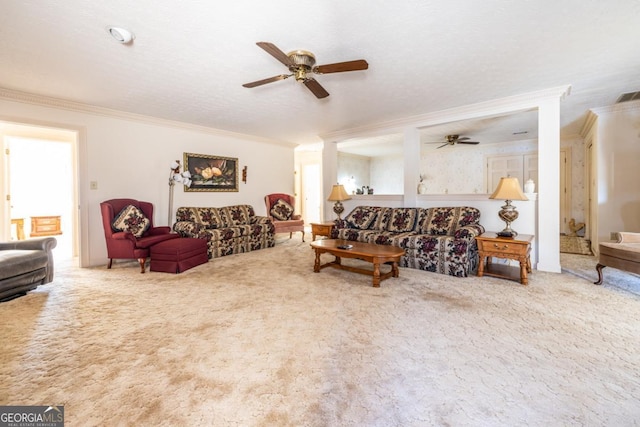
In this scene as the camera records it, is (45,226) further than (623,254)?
Yes

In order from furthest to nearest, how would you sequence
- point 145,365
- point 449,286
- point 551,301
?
point 449,286 → point 551,301 → point 145,365

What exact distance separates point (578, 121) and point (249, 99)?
5857 millimetres

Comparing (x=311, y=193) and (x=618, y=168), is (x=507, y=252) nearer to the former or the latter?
(x=618, y=168)

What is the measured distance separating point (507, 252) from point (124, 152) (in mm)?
5799

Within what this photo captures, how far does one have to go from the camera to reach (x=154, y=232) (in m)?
4.54

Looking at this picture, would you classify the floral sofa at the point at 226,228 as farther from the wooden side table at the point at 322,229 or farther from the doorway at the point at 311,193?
the doorway at the point at 311,193

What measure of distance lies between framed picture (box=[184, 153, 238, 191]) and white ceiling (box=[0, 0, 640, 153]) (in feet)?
4.53

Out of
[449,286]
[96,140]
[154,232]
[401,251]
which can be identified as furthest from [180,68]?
[449,286]

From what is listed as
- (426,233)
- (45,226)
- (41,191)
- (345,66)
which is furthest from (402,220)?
(41,191)

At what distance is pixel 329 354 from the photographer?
6.03ft

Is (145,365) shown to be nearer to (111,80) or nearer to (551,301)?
(111,80)

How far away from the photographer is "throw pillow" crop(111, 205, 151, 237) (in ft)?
13.1

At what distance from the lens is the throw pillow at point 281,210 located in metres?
6.61

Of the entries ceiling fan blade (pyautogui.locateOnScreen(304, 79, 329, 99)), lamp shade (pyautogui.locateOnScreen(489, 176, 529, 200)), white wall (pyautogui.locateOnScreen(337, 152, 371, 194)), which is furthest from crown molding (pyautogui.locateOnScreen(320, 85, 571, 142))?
white wall (pyautogui.locateOnScreen(337, 152, 371, 194))
